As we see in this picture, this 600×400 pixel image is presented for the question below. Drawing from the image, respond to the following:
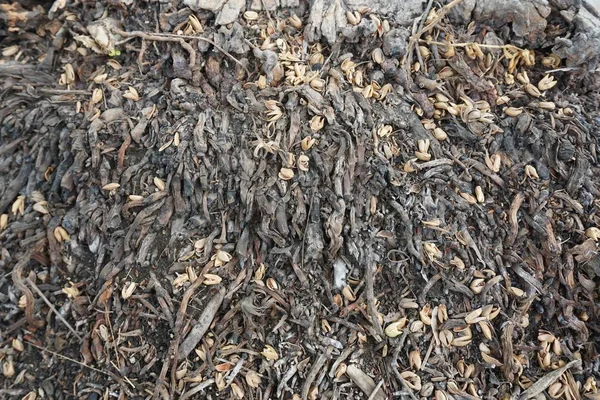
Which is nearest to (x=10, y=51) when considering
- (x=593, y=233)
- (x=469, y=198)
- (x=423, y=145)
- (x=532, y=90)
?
(x=423, y=145)

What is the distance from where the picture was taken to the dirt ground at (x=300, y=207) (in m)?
2.06

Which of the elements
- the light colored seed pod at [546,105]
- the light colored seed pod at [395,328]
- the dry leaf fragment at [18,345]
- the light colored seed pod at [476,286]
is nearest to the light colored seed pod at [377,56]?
the light colored seed pod at [546,105]

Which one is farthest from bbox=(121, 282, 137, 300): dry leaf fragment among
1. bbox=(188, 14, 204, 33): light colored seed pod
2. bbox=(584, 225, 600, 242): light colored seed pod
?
bbox=(584, 225, 600, 242): light colored seed pod

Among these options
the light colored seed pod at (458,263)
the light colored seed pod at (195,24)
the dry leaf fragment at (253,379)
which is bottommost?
the dry leaf fragment at (253,379)

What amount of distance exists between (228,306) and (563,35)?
2.07 meters

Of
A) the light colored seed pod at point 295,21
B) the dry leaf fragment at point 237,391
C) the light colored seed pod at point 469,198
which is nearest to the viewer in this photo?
the dry leaf fragment at point 237,391

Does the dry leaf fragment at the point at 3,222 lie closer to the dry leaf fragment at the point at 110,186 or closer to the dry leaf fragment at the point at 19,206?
the dry leaf fragment at the point at 19,206

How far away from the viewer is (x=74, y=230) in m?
2.19

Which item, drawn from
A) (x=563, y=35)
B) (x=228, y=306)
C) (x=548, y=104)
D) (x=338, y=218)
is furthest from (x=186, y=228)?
(x=563, y=35)

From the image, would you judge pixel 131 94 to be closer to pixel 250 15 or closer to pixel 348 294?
pixel 250 15

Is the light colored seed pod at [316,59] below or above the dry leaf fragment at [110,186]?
above

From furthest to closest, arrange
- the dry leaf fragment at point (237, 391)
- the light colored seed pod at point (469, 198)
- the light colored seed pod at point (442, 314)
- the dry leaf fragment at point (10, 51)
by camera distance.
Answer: the dry leaf fragment at point (10, 51), the light colored seed pod at point (469, 198), the light colored seed pod at point (442, 314), the dry leaf fragment at point (237, 391)

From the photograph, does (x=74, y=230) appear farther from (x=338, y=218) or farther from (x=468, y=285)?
(x=468, y=285)

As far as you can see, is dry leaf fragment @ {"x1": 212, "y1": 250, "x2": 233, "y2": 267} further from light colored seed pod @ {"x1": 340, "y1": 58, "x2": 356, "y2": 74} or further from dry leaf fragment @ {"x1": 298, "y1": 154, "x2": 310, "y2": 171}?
light colored seed pod @ {"x1": 340, "y1": 58, "x2": 356, "y2": 74}
